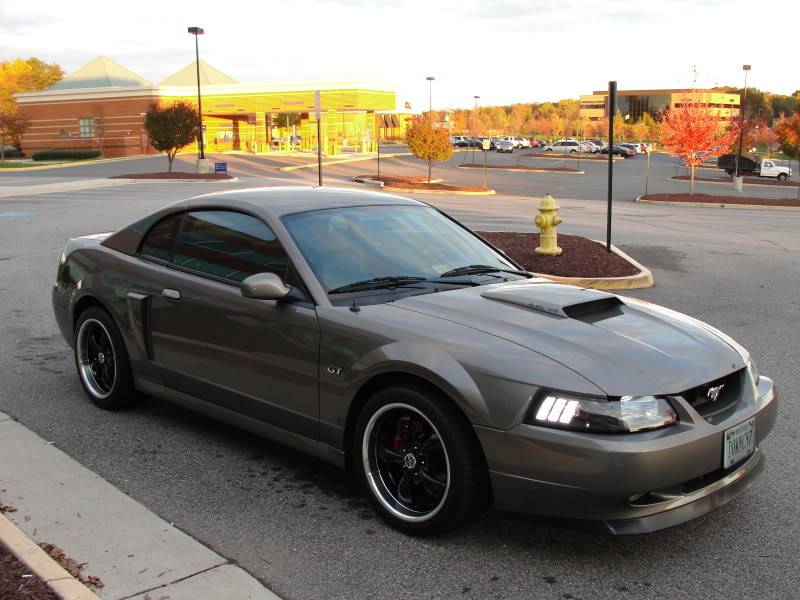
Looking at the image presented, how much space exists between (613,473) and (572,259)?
30.4ft

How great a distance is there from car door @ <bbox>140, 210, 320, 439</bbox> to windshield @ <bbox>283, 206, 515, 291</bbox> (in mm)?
179

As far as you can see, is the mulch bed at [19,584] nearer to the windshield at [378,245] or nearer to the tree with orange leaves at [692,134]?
the windshield at [378,245]

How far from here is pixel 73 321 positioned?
5875 mm

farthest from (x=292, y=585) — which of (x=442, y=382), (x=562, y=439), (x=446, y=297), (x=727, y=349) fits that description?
(x=727, y=349)

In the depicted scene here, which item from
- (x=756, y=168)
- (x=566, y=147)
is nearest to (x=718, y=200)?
(x=756, y=168)

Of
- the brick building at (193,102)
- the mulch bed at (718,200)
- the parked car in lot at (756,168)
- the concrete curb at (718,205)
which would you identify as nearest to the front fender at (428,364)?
the concrete curb at (718,205)

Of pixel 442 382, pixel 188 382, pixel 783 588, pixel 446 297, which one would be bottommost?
pixel 783 588

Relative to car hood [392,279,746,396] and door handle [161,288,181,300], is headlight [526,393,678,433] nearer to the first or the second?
car hood [392,279,746,396]

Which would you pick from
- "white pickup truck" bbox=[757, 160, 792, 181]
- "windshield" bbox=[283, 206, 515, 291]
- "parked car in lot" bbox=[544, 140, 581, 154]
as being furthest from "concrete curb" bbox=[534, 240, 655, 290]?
Result: "parked car in lot" bbox=[544, 140, 581, 154]

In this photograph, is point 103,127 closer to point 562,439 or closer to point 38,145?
point 38,145

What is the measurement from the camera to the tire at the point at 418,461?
11.5ft

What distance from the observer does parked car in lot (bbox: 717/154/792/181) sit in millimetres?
51406

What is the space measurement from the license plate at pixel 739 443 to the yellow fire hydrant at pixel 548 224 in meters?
8.26

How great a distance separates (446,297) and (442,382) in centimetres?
76
